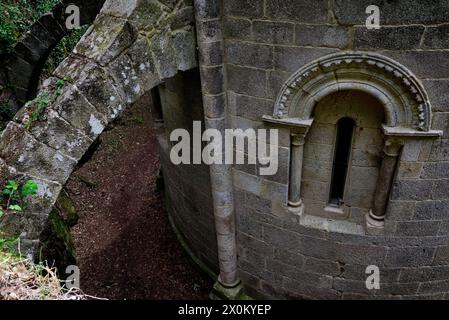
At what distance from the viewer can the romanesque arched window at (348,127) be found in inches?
131

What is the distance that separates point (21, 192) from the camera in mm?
3104

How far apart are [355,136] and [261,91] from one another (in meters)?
1.11

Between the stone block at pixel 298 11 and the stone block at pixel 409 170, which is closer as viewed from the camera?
the stone block at pixel 298 11

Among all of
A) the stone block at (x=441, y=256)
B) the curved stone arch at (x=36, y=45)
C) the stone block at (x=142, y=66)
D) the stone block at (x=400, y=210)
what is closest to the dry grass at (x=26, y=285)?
the stone block at (x=142, y=66)

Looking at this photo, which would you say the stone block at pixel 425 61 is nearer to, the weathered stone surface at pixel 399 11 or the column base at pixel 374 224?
the weathered stone surface at pixel 399 11

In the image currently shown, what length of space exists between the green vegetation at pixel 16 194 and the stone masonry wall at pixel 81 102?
0.18 feet

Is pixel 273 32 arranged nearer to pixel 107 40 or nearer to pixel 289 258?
pixel 107 40

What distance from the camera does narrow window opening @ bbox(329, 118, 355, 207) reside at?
387 centimetres

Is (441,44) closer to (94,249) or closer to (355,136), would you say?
(355,136)

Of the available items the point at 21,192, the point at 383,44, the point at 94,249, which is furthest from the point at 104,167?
the point at 383,44

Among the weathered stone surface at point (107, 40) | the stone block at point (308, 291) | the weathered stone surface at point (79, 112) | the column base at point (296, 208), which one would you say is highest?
the weathered stone surface at point (107, 40)

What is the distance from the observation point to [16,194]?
3109 millimetres

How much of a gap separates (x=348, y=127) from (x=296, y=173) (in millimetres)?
768

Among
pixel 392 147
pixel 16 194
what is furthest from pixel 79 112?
pixel 392 147
